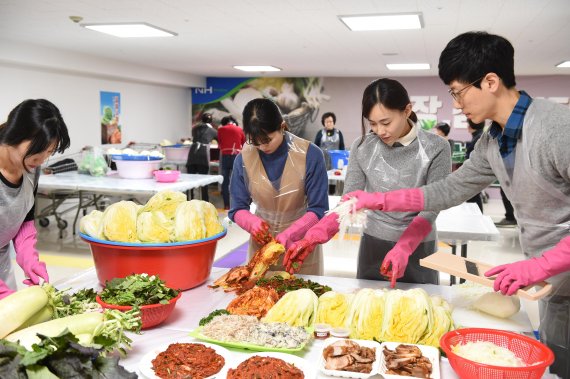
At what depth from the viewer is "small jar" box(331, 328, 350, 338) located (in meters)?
1.99

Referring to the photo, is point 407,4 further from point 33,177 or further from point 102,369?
point 102,369

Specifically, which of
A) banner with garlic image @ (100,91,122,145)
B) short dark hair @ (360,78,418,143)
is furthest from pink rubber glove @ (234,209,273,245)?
Answer: banner with garlic image @ (100,91,122,145)

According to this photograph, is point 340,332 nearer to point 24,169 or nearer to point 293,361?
point 293,361

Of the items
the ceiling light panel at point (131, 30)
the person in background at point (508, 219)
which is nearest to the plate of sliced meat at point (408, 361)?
the ceiling light panel at point (131, 30)

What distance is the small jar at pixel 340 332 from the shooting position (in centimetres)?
199

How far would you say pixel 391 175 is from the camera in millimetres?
2803

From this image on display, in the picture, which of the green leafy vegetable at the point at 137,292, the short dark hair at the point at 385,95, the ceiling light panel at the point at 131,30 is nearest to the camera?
the green leafy vegetable at the point at 137,292

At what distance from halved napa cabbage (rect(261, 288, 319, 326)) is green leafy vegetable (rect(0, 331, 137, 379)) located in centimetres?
74

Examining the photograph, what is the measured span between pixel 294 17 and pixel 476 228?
3813mm

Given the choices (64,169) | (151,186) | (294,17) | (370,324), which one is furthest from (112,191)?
(370,324)

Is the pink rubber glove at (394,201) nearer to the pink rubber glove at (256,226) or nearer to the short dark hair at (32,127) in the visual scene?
the pink rubber glove at (256,226)

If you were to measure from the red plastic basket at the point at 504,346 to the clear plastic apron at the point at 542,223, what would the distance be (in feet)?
0.95

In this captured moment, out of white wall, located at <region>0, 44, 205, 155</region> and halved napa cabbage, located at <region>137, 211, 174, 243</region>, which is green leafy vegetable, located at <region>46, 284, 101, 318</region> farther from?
white wall, located at <region>0, 44, 205, 155</region>

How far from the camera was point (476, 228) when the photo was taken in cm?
449
